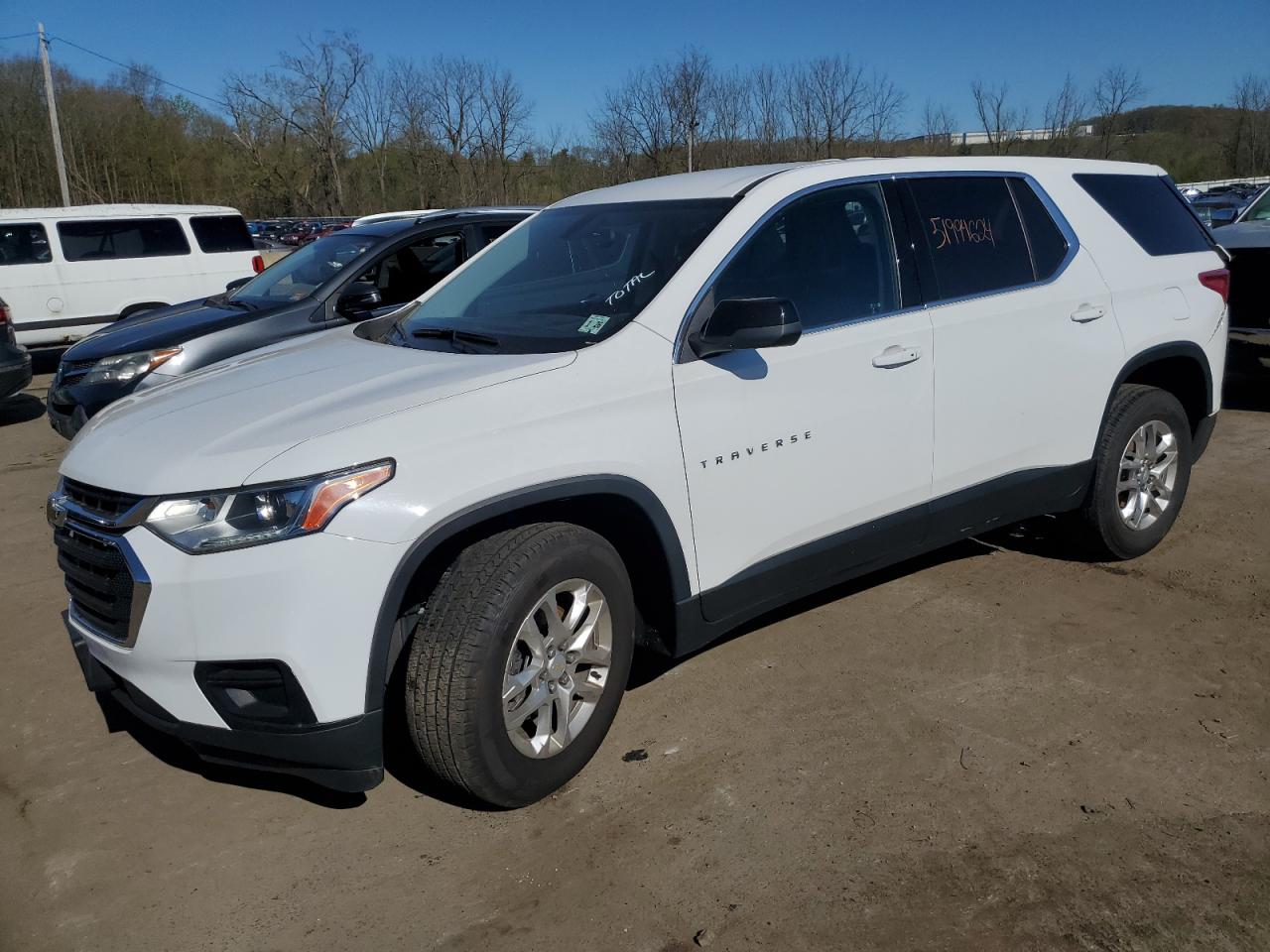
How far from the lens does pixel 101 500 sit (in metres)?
2.89

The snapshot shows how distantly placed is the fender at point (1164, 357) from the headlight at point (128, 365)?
545 cm

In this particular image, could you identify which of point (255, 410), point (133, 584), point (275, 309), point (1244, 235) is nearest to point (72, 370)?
point (275, 309)

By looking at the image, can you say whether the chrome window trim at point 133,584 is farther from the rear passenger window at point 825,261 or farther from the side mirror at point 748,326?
the rear passenger window at point 825,261

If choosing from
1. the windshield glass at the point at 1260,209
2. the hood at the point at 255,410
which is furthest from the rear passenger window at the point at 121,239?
the windshield glass at the point at 1260,209

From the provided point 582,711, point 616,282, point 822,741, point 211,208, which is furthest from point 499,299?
point 211,208

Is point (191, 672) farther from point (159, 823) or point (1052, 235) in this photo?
point (1052, 235)

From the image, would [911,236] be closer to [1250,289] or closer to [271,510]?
[271,510]

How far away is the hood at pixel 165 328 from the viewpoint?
6.59 m

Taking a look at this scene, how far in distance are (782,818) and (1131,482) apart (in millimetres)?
2786

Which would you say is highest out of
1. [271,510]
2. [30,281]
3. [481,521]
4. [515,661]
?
[30,281]

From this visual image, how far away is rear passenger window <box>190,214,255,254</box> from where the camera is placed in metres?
13.0

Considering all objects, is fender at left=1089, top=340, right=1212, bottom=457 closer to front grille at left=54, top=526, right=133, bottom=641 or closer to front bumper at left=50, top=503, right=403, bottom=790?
front bumper at left=50, top=503, right=403, bottom=790

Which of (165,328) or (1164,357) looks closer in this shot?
(1164,357)

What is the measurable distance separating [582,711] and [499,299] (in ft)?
5.27
